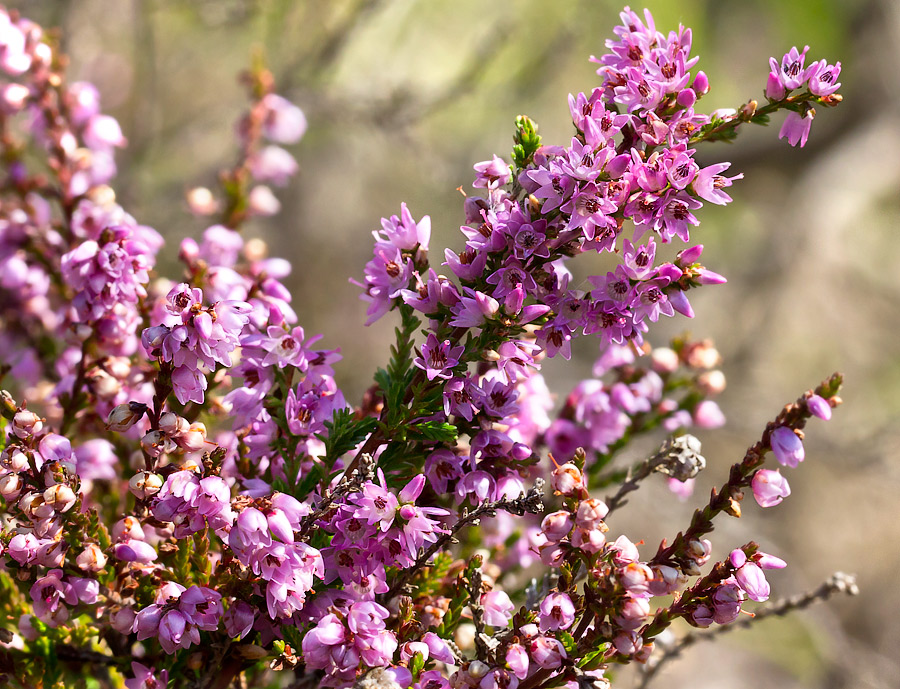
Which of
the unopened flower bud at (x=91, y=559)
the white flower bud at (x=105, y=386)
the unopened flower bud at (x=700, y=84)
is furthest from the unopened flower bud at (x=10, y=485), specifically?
the unopened flower bud at (x=700, y=84)

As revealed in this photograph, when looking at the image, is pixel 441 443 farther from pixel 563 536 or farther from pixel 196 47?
pixel 196 47

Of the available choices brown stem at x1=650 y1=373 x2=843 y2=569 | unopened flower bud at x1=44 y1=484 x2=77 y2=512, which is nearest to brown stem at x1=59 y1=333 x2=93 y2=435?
unopened flower bud at x1=44 y1=484 x2=77 y2=512

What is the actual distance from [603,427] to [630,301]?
2.02 ft

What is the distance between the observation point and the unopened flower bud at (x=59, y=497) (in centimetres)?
106

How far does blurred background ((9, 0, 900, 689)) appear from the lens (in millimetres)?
3660

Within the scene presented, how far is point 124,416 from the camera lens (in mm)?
1100

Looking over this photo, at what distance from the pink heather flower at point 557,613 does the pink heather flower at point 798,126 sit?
0.73 meters

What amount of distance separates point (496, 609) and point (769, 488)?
0.44m

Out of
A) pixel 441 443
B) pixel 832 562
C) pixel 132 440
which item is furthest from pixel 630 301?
pixel 832 562

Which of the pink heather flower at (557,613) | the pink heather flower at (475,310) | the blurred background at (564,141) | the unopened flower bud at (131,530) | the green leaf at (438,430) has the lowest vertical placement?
the pink heather flower at (557,613)

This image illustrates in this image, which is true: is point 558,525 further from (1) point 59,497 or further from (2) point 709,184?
(1) point 59,497

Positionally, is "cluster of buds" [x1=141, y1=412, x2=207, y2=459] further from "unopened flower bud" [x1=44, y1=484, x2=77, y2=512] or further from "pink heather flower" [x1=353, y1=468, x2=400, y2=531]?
"pink heather flower" [x1=353, y1=468, x2=400, y2=531]

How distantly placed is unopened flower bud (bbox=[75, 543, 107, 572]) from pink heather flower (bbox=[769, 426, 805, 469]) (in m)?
0.98

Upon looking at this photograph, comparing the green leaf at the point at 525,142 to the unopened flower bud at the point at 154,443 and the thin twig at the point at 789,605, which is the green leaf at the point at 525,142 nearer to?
the unopened flower bud at the point at 154,443
